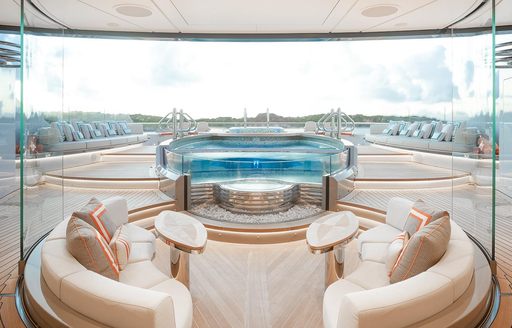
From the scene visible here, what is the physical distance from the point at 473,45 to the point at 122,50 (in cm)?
1244

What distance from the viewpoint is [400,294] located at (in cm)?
163

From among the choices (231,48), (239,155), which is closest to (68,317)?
(239,155)

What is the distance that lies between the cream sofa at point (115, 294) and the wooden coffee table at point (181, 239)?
9.5 inches

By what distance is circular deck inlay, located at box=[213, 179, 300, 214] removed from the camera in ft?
16.5

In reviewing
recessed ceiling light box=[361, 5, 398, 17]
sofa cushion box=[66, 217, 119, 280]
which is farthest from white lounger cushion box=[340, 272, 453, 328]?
recessed ceiling light box=[361, 5, 398, 17]

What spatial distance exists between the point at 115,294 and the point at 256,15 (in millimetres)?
6059

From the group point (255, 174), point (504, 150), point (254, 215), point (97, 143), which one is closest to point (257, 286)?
point (254, 215)

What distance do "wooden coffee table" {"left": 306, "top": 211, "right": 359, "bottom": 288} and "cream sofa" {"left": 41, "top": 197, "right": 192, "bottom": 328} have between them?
38.5 inches

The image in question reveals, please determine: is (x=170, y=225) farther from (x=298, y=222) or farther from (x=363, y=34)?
(x=363, y=34)

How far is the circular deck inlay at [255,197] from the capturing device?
16.5 ft

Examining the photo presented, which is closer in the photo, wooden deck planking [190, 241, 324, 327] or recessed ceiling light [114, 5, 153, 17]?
wooden deck planking [190, 241, 324, 327]

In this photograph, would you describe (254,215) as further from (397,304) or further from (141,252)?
(397,304)

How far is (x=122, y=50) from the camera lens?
43.2 ft

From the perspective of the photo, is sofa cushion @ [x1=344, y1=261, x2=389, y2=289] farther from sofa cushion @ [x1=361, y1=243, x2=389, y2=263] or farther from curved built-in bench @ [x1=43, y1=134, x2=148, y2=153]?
curved built-in bench @ [x1=43, y1=134, x2=148, y2=153]
